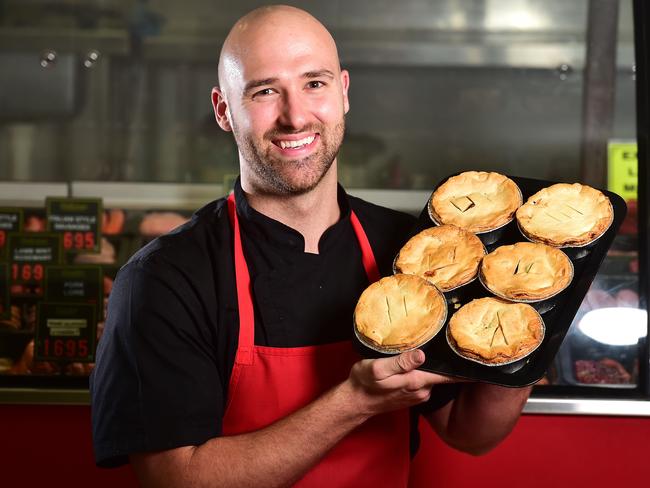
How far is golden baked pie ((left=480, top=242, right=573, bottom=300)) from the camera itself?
153 cm

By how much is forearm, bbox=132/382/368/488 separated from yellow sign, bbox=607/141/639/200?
1.51 meters

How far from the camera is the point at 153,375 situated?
1.61 m

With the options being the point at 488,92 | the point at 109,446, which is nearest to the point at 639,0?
the point at 488,92

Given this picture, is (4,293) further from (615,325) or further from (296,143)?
(615,325)

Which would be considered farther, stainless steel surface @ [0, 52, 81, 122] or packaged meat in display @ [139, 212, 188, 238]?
stainless steel surface @ [0, 52, 81, 122]

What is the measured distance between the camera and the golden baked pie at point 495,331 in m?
1.44

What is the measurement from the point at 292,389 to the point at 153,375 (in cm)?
30

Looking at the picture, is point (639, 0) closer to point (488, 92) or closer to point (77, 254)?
point (488, 92)

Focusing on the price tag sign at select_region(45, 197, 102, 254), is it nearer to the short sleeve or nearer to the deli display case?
the deli display case

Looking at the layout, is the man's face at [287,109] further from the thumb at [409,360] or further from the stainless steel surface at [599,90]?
the stainless steel surface at [599,90]

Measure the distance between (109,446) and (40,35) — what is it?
5.97 ft

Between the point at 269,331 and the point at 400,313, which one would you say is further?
the point at 269,331

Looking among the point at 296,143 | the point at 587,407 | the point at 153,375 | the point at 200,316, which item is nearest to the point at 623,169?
the point at 587,407

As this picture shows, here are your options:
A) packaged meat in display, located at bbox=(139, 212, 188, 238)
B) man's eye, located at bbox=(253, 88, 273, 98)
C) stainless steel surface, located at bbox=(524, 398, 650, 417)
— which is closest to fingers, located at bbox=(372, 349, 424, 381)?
man's eye, located at bbox=(253, 88, 273, 98)
